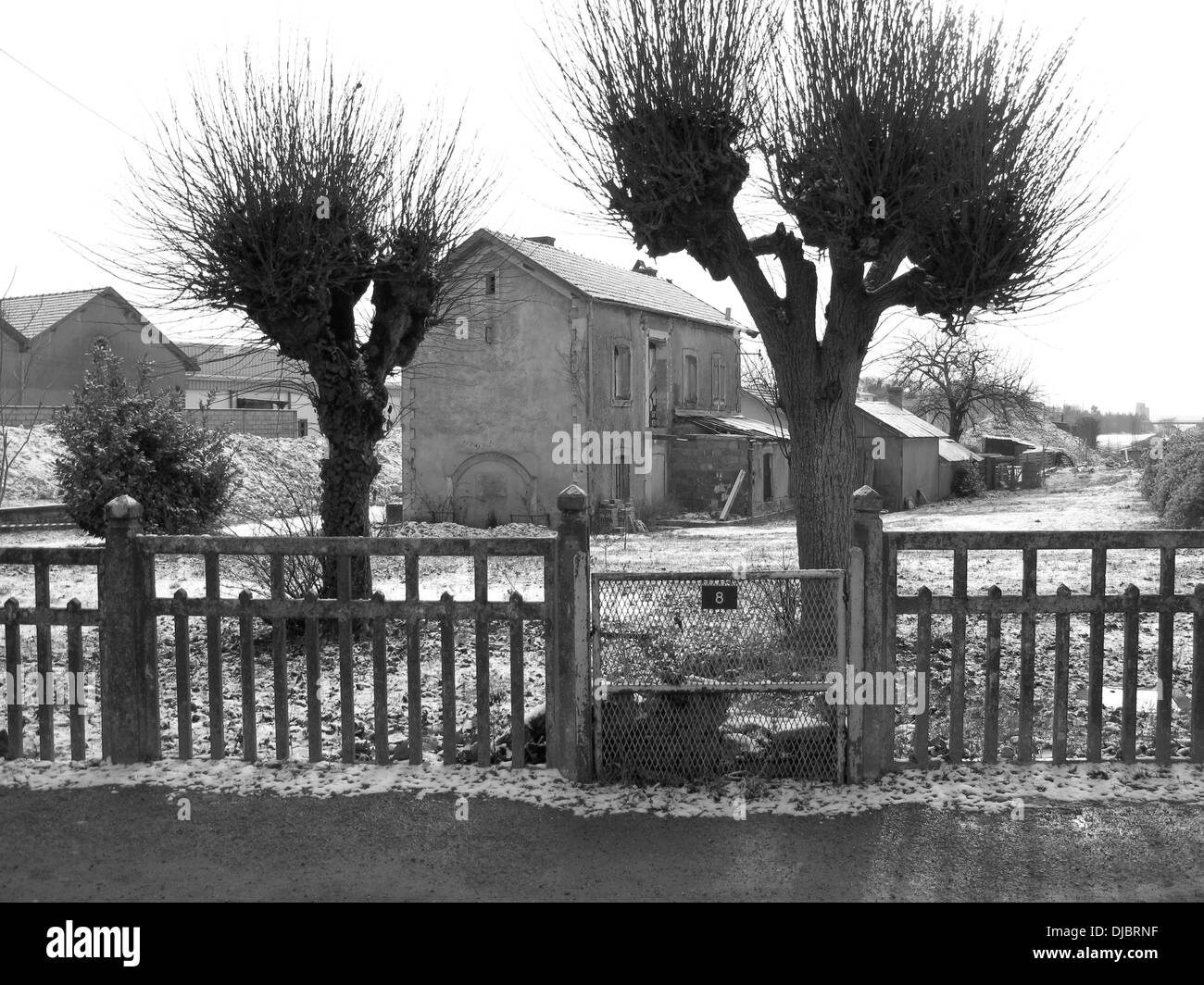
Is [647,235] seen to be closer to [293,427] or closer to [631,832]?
[631,832]

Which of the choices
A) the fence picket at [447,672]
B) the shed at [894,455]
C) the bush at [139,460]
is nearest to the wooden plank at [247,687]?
the fence picket at [447,672]

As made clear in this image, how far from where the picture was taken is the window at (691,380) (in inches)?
1286

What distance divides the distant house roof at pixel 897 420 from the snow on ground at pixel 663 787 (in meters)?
34.0

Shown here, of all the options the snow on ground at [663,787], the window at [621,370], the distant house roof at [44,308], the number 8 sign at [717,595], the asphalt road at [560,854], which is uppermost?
the distant house roof at [44,308]

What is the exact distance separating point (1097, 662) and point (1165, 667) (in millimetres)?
366

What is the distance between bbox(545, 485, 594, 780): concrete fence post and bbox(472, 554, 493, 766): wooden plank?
0.35 m

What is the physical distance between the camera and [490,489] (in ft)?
90.0

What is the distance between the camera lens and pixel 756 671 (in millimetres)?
5465

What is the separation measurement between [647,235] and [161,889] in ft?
21.0

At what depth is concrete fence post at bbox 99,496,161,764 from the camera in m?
5.62

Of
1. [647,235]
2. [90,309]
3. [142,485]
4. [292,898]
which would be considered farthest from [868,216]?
[90,309]

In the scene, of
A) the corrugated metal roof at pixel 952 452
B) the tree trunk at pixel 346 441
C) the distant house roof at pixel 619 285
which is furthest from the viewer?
the corrugated metal roof at pixel 952 452

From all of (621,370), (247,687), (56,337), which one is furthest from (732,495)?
(56,337)

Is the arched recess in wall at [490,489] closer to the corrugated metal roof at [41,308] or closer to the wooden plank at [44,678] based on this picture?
the wooden plank at [44,678]
